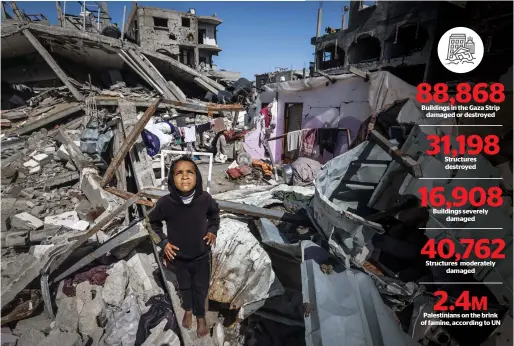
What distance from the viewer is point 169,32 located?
1075 inches

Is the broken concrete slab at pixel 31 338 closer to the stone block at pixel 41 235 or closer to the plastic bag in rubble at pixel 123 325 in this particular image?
the plastic bag in rubble at pixel 123 325

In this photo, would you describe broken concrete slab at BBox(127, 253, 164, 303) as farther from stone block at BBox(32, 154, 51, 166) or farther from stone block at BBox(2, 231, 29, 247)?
stone block at BBox(32, 154, 51, 166)

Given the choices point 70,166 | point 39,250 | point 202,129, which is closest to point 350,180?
point 39,250

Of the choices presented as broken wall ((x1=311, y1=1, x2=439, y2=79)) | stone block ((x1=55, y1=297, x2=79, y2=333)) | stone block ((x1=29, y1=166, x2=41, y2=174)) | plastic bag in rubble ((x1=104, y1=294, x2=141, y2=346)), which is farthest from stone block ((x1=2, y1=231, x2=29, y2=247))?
broken wall ((x1=311, y1=1, x2=439, y2=79))

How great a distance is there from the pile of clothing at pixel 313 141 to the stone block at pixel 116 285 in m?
6.34

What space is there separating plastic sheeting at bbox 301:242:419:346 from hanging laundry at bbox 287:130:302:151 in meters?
7.05

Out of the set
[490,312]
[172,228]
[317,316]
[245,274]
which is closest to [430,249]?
[490,312]

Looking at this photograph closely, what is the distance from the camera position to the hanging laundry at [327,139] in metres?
7.79

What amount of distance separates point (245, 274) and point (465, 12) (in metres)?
9.13

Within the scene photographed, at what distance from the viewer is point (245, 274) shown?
3.20 metres

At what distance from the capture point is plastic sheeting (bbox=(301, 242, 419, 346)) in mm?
1685

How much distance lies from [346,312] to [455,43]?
2558mm

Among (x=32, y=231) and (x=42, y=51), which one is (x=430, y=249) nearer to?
(x=32, y=231)

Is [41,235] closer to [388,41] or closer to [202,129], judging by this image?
[202,129]
